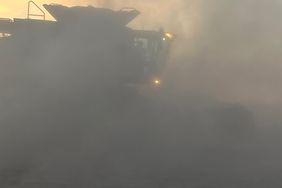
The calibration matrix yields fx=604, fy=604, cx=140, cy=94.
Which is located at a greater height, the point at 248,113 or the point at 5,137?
the point at 248,113

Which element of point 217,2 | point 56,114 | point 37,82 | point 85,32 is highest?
point 217,2

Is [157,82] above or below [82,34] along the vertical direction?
below

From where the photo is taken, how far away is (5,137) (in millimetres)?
10586

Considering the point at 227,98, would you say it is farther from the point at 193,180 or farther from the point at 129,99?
the point at 193,180

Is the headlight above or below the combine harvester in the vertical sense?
below

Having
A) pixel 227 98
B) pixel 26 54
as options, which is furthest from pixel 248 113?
pixel 26 54

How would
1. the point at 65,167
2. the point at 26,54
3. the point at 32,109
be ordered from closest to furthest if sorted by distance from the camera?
the point at 65,167, the point at 32,109, the point at 26,54

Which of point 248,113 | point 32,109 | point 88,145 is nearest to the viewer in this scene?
point 88,145

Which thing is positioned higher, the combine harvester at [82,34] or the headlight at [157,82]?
the combine harvester at [82,34]

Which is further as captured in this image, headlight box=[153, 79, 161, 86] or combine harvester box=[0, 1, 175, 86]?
headlight box=[153, 79, 161, 86]

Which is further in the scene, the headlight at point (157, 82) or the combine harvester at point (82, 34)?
the headlight at point (157, 82)

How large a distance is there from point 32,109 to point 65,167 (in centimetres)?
463

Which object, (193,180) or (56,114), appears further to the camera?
(56,114)

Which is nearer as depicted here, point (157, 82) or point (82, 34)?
point (82, 34)
